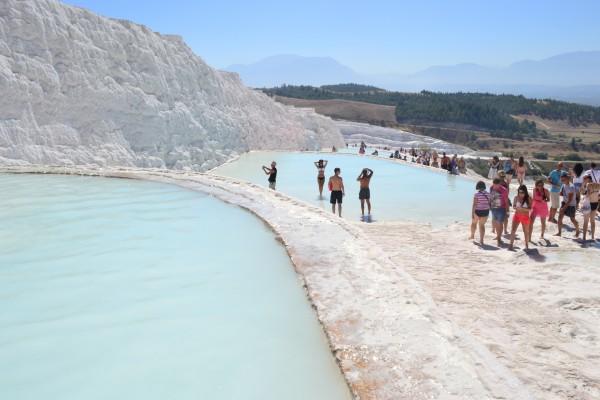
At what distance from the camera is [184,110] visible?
22875 mm

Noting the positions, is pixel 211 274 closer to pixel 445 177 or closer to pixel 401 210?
pixel 401 210

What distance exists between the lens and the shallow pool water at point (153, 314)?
3.69 metres

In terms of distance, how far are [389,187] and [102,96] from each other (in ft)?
38.5

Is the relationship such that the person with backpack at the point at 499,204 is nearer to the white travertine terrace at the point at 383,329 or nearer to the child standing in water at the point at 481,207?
the child standing in water at the point at 481,207

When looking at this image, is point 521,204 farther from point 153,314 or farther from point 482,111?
point 482,111

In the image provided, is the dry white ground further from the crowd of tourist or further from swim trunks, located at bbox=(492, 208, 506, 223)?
swim trunks, located at bbox=(492, 208, 506, 223)

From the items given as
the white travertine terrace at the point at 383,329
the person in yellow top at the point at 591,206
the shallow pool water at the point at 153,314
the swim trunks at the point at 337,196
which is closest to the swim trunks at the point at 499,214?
the person in yellow top at the point at 591,206

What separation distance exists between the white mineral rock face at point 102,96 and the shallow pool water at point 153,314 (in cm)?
1038

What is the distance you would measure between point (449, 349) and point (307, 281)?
1939mm

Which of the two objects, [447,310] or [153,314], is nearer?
[153,314]

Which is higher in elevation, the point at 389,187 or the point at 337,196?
the point at 337,196

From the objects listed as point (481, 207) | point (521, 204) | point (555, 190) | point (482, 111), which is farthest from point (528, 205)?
point (482, 111)

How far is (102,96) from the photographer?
19.4 m

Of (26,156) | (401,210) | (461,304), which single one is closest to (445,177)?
(401,210)
